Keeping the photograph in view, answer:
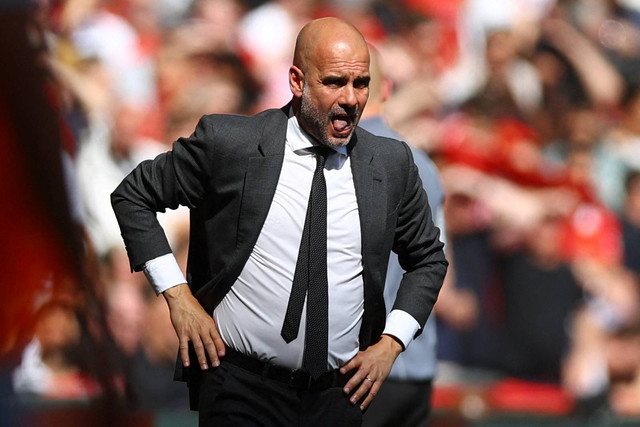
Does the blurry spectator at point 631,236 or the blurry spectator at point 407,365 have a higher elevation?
the blurry spectator at point 631,236

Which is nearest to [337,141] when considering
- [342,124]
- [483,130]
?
[342,124]

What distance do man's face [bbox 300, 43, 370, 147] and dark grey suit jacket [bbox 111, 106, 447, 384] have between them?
14 cm

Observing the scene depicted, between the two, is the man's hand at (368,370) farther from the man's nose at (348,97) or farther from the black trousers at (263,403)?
the man's nose at (348,97)

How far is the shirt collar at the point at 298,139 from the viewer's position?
3646mm

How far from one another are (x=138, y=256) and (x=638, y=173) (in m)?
5.71

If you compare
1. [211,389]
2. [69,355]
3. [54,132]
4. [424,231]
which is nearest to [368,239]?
[424,231]

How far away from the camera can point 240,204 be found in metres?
3.55

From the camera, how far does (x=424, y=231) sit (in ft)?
12.3

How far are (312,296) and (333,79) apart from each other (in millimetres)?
657

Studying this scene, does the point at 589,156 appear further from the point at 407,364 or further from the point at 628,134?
the point at 407,364

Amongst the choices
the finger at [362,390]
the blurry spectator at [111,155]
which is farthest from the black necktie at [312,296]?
the blurry spectator at [111,155]

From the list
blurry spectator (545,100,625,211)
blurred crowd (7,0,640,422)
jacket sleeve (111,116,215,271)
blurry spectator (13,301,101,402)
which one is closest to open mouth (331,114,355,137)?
jacket sleeve (111,116,215,271)

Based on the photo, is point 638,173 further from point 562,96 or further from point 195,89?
point 195,89

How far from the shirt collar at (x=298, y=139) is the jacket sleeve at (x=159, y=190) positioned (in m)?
0.27
